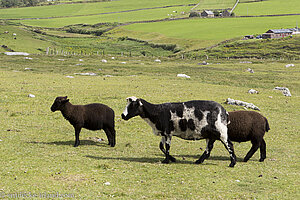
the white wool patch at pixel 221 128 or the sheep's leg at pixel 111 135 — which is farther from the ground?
the white wool patch at pixel 221 128

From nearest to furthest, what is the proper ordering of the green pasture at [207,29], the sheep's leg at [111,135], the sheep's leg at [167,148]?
1. the sheep's leg at [167,148]
2. the sheep's leg at [111,135]
3. the green pasture at [207,29]

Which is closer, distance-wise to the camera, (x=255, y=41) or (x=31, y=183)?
(x=31, y=183)

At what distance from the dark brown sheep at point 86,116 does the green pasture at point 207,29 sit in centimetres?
12155

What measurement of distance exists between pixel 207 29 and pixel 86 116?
16014 centimetres

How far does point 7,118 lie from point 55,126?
3.30 metres

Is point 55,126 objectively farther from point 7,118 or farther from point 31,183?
point 31,183

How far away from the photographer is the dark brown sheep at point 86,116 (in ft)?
60.2

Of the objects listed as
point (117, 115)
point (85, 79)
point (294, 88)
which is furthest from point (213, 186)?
point (294, 88)

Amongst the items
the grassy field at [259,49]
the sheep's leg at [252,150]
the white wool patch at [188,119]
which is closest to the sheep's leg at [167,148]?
the white wool patch at [188,119]

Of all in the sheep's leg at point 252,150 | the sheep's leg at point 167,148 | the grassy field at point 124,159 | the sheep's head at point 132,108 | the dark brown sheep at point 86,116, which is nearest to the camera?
the grassy field at point 124,159

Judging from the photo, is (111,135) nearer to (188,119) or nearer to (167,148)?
(167,148)

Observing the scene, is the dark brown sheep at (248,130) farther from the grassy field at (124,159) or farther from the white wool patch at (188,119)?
the white wool patch at (188,119)

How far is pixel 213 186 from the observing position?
12945 millimetres

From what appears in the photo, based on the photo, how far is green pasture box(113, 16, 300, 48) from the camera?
15175cm
